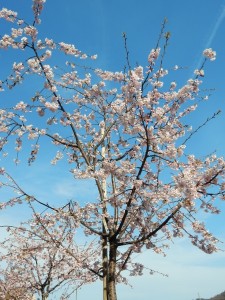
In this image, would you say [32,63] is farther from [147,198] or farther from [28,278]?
[28,278]

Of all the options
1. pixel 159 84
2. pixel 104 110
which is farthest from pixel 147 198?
pixel 104 110

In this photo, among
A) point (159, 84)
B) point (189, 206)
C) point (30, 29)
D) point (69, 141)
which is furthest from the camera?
point (69, 141)

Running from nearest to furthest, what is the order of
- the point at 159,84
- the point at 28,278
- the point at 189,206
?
1. the point at 189,206
2. the point at 159,84
3. the point at 28,278

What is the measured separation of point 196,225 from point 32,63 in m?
5.10

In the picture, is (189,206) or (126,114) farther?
(126,114)

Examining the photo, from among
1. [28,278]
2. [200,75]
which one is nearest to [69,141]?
[200,75]

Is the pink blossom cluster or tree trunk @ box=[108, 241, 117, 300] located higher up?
the pink blossom cluster

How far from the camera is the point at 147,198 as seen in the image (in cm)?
729

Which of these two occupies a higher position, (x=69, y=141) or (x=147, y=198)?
(x=69, y=141)

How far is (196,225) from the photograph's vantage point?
7.62m

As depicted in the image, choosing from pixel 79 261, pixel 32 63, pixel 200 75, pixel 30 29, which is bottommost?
pixel 79 261

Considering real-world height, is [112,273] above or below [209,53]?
below

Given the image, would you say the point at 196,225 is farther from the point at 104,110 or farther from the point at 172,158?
the point at 104,110

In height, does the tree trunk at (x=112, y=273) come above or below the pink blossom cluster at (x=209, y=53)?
below
